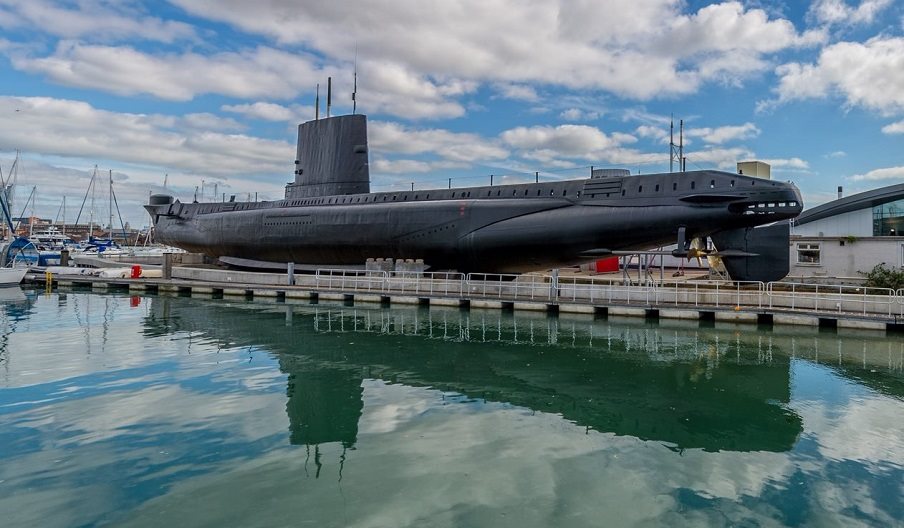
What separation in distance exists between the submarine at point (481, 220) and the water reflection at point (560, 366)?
10.9 feet

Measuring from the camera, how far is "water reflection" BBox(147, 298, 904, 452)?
894 cm

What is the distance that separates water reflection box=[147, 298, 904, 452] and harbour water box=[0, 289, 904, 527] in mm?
73

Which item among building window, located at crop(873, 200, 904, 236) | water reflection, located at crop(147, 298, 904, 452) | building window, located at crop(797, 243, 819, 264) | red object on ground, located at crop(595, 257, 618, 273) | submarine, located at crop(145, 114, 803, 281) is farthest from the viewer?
red object on ground, located at crop(595, 257, 618, 273)

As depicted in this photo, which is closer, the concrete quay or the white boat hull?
the concrete quay

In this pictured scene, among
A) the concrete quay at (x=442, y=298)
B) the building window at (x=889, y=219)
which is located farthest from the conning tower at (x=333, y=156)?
the building window at (x=889, y=219)

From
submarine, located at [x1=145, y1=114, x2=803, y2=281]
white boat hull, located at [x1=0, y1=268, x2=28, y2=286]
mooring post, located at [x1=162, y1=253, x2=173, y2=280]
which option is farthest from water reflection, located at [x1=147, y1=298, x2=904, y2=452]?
white boat hull, located at [x1=0, y1=268, x2=28, y2=286]

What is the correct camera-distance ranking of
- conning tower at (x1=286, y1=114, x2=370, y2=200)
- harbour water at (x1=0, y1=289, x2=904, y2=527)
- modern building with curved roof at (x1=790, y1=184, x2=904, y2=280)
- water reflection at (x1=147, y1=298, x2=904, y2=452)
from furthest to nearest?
modern building with curved roof at (x1=790, y1=184, x2=904, y2=280) → conning tower at (x1=286, y1=114, x2=370, y2=200) → water reflection at (x1=147, y1=298, x2=904, y2=452) → harbour water at (x1=0, y1=289, x2=904, y2=527)

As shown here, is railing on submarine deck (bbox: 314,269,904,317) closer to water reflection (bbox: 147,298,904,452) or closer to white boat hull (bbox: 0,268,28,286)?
water reflection (bbox: 147,298,904,452)

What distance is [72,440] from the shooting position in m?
7.83

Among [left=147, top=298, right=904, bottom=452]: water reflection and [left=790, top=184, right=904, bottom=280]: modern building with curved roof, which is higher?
[left=790, top=184, right=904, bottom=280]: modern building with curved roof

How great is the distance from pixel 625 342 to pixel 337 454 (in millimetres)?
10586

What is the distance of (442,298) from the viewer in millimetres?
22281

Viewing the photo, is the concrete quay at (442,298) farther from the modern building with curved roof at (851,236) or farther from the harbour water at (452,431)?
the modern building with curved roof at (851,236)

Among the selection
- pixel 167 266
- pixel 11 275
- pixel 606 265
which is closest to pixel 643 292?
pixel 606 265
